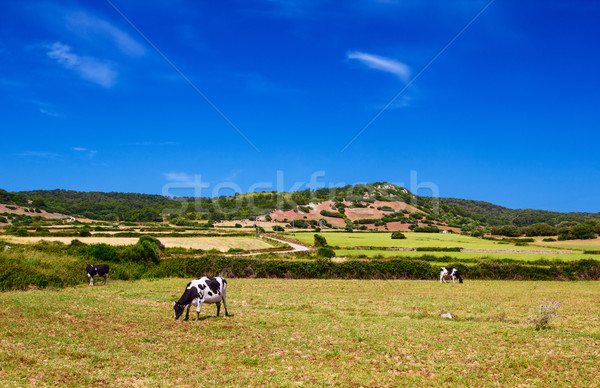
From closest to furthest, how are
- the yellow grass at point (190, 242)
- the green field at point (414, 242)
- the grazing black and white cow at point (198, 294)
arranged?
the grazing black and white cow at point (198, 294) < the yellow grass at point (190, 242) < the green field at point (414, 242)

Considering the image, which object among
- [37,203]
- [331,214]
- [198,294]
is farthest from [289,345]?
[37,203]

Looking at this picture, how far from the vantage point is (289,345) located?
14.0m

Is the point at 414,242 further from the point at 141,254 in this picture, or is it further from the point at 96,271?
the point at 96,271

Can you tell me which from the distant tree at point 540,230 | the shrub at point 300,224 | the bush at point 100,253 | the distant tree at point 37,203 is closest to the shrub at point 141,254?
the bush at point 100,253

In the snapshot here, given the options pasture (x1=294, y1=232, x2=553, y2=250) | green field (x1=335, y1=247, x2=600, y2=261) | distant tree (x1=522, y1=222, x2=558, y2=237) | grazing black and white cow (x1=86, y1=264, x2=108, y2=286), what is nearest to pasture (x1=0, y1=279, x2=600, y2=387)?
grazing black and white cow (x1=86, y1=264, x2=108, y2=286)

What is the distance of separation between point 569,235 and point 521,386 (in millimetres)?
93504

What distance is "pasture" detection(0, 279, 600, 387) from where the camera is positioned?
10766 mm

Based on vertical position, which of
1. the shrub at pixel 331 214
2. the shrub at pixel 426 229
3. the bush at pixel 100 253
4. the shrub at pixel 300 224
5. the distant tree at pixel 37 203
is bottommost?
the bush at pixel 100 253

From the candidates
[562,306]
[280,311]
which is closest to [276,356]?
[280,311]

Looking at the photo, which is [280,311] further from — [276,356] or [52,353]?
[52,353]

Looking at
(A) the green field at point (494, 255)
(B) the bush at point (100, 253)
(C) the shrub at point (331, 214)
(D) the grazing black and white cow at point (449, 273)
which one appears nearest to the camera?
(D) the grazing black and white cow at point (449, 273)

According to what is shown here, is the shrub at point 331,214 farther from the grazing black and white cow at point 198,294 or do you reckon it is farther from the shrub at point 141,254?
the grazing black and white cow at point 198,294

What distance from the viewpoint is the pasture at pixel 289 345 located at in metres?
10.8

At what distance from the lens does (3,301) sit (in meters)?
20.4
